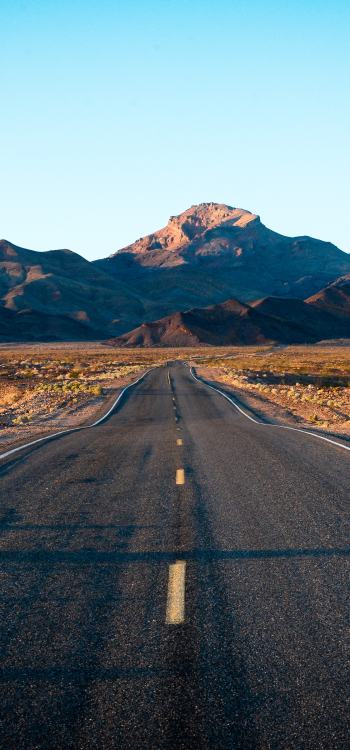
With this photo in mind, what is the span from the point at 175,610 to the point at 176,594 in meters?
→ 0.38

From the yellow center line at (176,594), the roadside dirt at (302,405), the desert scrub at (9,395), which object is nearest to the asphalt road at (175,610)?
the yellow center line at (176,594)

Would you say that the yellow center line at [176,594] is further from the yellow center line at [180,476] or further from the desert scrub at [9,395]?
the desert scrub at [9,395]

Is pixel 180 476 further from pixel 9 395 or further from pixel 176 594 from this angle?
pixel 9 395

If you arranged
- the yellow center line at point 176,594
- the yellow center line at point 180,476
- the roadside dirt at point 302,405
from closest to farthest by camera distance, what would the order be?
the yellow center line at point 176,594, the yellow center line at point 180,476, the roadside dirt at point 302,405

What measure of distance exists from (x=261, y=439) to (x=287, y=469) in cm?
528

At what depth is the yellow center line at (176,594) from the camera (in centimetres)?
589

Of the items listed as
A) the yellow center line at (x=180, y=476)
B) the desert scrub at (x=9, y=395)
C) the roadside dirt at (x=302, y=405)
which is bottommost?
the desert scrub at (x=9, y=395)

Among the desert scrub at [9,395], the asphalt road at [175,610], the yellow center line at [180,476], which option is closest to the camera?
the asphalt road at [175,610]

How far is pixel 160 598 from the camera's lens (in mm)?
6367

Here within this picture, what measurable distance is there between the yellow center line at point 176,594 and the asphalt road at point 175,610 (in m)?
0.03

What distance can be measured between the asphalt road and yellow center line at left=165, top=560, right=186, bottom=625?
25 millimetres

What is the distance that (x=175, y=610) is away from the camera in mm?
6062

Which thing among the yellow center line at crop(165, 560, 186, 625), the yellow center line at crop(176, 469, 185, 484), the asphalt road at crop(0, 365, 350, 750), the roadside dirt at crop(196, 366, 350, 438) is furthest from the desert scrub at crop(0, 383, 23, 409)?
the yellow center line at crop(165, 560, 186, 625)

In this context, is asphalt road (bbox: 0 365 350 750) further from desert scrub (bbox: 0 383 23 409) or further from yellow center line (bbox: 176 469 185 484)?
desert scrub (bbox: 0 383 23 409)
